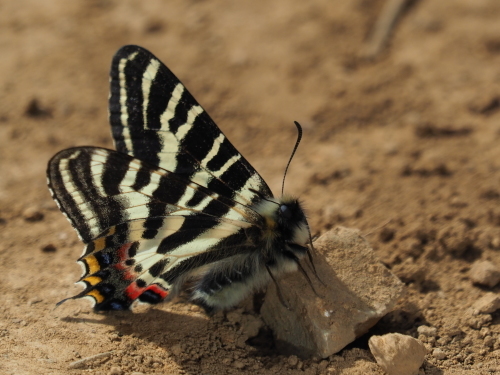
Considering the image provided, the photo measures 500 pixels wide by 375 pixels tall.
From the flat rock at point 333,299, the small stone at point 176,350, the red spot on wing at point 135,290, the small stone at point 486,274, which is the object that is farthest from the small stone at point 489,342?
the red spot on wing at point 135,290

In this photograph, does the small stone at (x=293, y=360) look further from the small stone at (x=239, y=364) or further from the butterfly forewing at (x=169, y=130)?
the butterfly forewing at (x=169, y=130)

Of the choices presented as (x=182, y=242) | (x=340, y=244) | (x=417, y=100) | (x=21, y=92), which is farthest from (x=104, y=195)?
(x=417, y=100)

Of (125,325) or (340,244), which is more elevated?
(125,325)

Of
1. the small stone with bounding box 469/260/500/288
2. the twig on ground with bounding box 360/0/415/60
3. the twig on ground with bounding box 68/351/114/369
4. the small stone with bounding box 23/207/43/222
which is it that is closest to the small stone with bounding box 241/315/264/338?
the twig on ground with bounding box 68/351/114/369

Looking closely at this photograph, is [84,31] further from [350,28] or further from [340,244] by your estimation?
[340,244]

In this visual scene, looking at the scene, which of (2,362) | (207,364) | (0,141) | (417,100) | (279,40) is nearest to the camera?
(2,362)

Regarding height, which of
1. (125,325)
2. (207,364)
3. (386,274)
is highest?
(125,325)

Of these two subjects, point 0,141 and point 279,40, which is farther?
point 279,40
